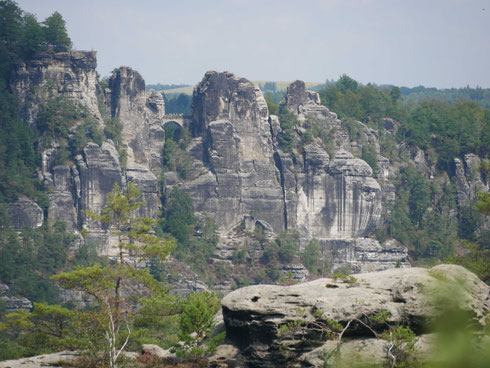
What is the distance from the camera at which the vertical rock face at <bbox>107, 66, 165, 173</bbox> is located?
57656 millimetres

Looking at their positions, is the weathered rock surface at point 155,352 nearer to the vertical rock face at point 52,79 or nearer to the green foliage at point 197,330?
the green foliage at point 197,330

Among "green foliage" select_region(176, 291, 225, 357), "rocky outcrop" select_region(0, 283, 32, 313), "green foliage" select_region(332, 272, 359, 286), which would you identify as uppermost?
"green foliage" select_region(332, 272, 359, 286)

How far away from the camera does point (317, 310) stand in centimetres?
1697

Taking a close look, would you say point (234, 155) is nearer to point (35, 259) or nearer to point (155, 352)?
point (35, 259)

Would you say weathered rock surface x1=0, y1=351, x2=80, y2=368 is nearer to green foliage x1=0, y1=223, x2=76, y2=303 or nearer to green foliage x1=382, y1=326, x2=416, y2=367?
green foliage x1=382, y1=326, x2=416, y2=367

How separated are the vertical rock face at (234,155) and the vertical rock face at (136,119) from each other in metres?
3.55

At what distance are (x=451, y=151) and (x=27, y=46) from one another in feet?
122

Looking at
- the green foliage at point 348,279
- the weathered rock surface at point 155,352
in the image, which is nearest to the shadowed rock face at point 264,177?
the weathered rock surface at point 155,352

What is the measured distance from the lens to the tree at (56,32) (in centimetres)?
5712

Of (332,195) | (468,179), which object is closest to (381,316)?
(332,195)

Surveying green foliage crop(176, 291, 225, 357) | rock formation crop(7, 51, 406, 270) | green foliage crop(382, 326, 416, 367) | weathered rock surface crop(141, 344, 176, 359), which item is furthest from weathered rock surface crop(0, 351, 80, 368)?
rock formation crop(7, 51, 406, 270)

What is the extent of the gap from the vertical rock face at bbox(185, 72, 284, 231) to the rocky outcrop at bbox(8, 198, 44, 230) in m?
12.1

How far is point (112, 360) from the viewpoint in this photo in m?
16.3

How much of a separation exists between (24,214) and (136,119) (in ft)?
41.8
